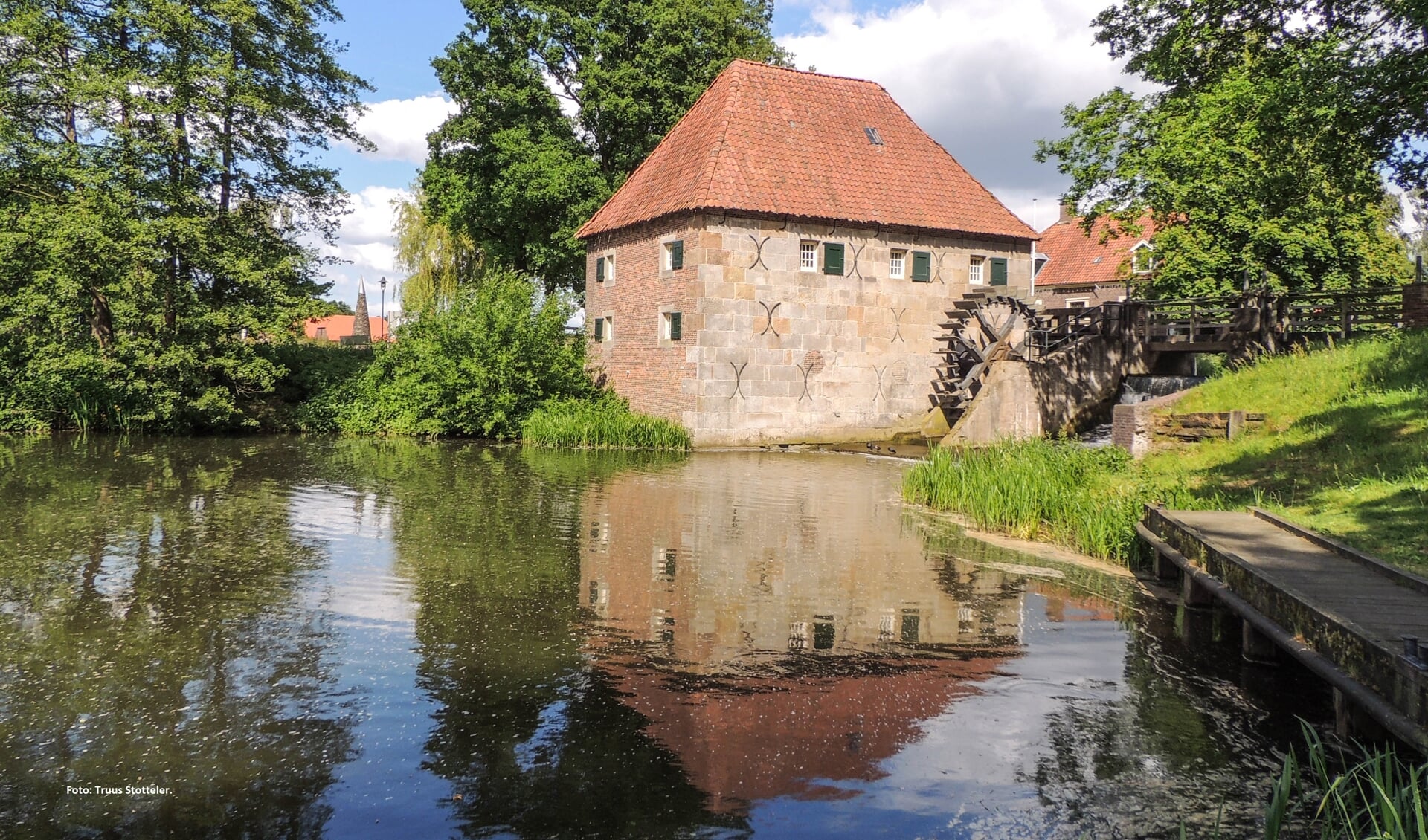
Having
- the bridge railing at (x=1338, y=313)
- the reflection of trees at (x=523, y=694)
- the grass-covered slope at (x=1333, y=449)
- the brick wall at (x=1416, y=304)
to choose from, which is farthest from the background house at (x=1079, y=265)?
the reflection of trees at (x=523, y=694)

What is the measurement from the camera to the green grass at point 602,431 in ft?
80.3

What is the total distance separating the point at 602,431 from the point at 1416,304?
54.2 feet

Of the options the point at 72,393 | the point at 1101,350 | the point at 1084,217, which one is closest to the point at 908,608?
the point at 1101,350

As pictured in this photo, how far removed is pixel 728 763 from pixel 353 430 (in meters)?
23.7

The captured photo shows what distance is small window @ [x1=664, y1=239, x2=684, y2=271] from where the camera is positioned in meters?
25.1

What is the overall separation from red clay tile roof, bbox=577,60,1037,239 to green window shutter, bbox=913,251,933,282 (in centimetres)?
71

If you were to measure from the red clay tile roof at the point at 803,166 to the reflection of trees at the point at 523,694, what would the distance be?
13.4 metres

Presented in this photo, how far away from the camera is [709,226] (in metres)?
24.4

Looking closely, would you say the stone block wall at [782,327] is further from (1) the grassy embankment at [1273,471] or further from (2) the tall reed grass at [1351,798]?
(2) the tall reed grass at [1351,798]

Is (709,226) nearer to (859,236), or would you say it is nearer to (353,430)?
(859,236)

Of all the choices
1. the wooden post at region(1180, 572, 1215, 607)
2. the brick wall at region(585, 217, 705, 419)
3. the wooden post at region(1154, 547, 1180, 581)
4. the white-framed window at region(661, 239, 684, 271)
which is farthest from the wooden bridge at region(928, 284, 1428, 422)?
the wooden post at region(1180, 572, 1215, 607)

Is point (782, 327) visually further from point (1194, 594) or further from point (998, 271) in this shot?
point (1194, 594)

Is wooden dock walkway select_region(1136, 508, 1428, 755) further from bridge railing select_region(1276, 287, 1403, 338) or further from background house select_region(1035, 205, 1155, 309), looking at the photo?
background house select_region(1035, 205, 1155, 309)

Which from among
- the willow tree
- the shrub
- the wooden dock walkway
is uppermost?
the willow tree
